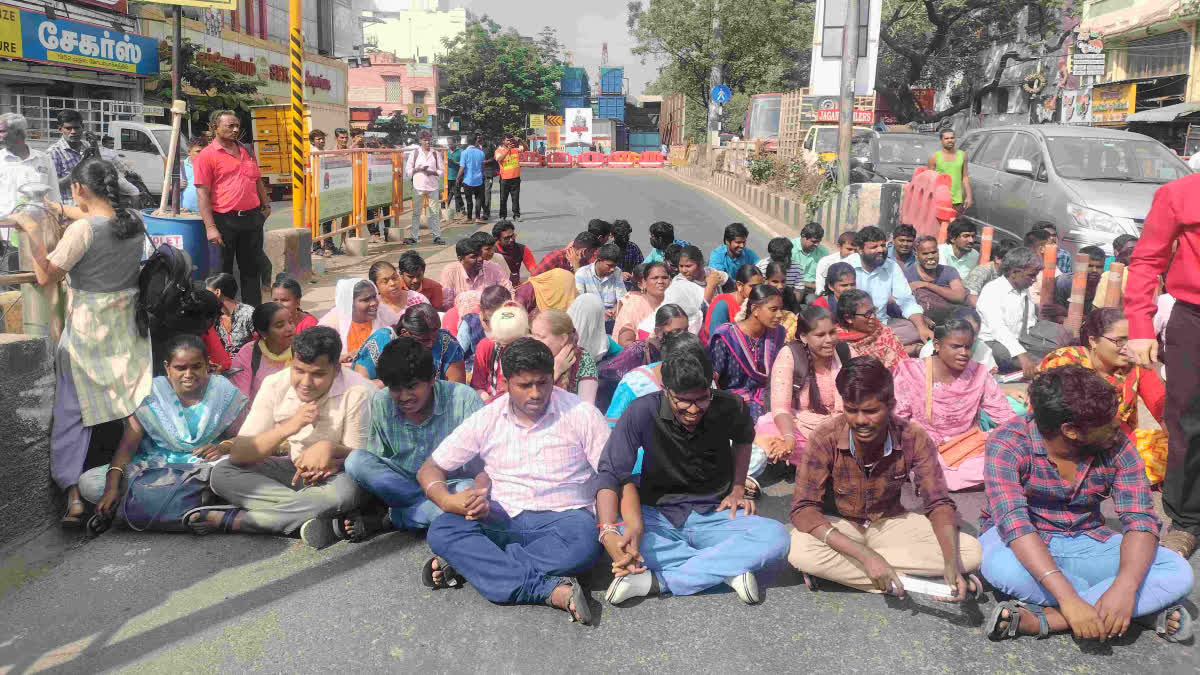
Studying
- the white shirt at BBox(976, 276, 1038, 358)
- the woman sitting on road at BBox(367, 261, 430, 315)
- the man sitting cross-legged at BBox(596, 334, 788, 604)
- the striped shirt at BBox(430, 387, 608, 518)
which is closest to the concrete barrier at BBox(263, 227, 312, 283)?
the woman sitting on road at BBox(367, 261, 430, 315)

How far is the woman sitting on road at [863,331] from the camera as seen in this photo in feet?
19.9

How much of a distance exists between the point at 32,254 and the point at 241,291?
358cm

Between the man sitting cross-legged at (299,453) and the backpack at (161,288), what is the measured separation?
984 mm

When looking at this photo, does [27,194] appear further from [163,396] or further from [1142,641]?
[1142,641]

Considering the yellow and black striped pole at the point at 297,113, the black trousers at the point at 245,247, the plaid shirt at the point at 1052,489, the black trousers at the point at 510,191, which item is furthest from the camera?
the black trousers at the point at 510,191

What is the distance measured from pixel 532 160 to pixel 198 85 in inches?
839

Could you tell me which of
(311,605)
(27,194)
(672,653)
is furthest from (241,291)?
(672,653)

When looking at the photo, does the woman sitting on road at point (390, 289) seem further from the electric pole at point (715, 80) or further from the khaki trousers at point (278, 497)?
the electric pole at point (715, 80)

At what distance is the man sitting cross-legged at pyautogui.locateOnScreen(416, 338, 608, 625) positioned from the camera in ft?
13.0

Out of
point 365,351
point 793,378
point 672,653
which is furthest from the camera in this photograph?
point 365,351

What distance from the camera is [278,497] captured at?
469cm

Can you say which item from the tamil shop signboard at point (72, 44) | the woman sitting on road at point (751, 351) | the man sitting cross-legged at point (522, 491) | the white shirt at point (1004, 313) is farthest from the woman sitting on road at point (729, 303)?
the tamil shop signboard at point (72, 44)

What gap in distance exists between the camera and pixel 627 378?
566 centimetres


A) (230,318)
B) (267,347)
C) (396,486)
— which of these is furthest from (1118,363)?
(230,318)
